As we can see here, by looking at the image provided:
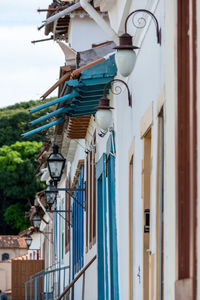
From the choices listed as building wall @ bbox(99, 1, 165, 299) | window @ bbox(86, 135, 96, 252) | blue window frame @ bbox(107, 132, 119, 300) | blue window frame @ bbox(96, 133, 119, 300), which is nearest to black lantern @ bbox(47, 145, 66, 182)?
window @ bbox(86, 135, 96, 252)

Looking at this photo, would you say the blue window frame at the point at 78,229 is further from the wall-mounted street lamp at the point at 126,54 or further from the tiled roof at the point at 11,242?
the tiled roof at the point at 11,242

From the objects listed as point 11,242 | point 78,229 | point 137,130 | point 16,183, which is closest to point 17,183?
point 16,183

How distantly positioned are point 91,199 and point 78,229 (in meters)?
3.88

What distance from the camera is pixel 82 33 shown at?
23.6 meters

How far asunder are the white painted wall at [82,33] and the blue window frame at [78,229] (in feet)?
12.7

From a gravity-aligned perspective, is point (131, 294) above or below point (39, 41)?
below

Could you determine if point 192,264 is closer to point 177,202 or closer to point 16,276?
point 177,202

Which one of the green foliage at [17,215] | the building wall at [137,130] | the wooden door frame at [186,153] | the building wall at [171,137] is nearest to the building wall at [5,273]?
the green foliage at [17,215]

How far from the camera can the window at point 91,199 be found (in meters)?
Answer: 16.5

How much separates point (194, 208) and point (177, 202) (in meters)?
0.37

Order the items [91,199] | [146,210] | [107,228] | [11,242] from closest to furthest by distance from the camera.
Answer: [146,210], [107,228], [91,199], [11,242]

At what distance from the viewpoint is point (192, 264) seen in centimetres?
414

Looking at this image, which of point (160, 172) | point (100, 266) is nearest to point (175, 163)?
point (160, 172)

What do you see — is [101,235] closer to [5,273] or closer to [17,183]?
[5,273]
